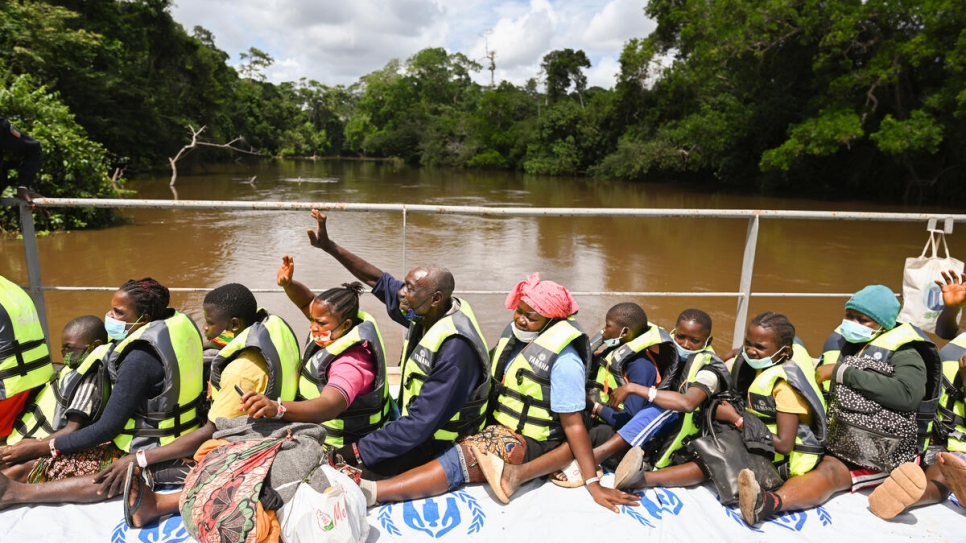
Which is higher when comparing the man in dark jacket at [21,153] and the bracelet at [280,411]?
the man in dark jacket at [21,153]

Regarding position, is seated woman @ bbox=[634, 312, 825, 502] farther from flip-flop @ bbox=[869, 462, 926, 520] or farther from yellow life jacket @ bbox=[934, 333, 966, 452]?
yellow life jacket @ bbox=[934, 333, 966, 452]

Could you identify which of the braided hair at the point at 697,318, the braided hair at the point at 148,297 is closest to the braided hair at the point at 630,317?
the braided hair at the point at 697,318

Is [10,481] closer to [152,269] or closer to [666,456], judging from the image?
[666,456]

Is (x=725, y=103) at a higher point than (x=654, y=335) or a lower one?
higher

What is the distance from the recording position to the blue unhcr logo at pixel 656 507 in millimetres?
2385

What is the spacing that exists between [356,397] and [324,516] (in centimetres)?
58

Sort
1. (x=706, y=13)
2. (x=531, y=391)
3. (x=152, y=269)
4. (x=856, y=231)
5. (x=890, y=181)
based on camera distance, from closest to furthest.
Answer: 1. (x=531, y=391)
2. (x=152, y=269)
3. (x=856, y=231)
4. (x=890, y=181)
5. (x=706, y=13)

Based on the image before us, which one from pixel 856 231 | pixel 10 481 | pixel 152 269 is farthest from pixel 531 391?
pixel 856 231

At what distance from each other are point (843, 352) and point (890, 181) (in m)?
24.9

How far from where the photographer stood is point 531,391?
100 inches

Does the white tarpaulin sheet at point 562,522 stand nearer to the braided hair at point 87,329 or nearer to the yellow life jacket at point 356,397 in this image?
the yellow life jacket at point 356,397

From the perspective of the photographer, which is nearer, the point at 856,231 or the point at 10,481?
the point at 10,481

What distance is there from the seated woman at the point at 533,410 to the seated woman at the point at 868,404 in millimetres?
676

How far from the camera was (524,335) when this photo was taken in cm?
259
